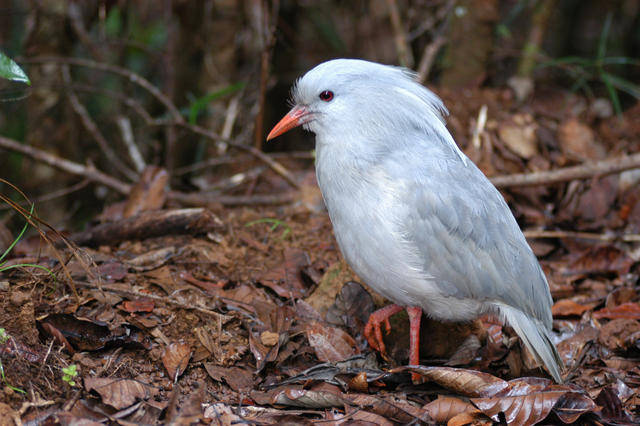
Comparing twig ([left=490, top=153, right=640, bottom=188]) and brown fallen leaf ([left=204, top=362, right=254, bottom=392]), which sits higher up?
twig ([left=490, top=153, right=640, bottom=188])

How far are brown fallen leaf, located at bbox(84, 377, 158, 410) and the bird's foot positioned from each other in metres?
1.34

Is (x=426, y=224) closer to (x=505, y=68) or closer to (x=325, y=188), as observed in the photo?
(x=325, y=188)

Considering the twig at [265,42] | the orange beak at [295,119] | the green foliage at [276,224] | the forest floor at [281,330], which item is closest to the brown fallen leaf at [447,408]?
the forest floor at [281,330]

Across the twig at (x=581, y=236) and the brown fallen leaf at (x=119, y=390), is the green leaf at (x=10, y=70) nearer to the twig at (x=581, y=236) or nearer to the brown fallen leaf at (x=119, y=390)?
the brown fallen leaf at (x=119, y=390)

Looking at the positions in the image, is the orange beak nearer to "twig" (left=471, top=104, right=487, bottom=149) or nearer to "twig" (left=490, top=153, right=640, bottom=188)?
"twig" (left=490, top=153, right=640, bottom=188)

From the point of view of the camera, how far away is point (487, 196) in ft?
12.2

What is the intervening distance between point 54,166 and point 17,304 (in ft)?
8.57

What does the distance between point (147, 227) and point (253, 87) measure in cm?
267

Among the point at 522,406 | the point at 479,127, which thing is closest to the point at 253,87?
the point at 479,127

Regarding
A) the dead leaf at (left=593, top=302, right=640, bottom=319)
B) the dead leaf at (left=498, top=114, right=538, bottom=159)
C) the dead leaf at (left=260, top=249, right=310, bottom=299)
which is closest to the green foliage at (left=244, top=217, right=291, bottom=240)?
the dead leaf at (left=260, top=249, right=310, bottom=299)

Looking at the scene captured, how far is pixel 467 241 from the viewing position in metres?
3.62

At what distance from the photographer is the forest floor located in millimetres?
3129

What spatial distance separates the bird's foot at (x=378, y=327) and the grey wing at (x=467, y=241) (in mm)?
466

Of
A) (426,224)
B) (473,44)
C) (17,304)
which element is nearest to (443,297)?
(426,224)
